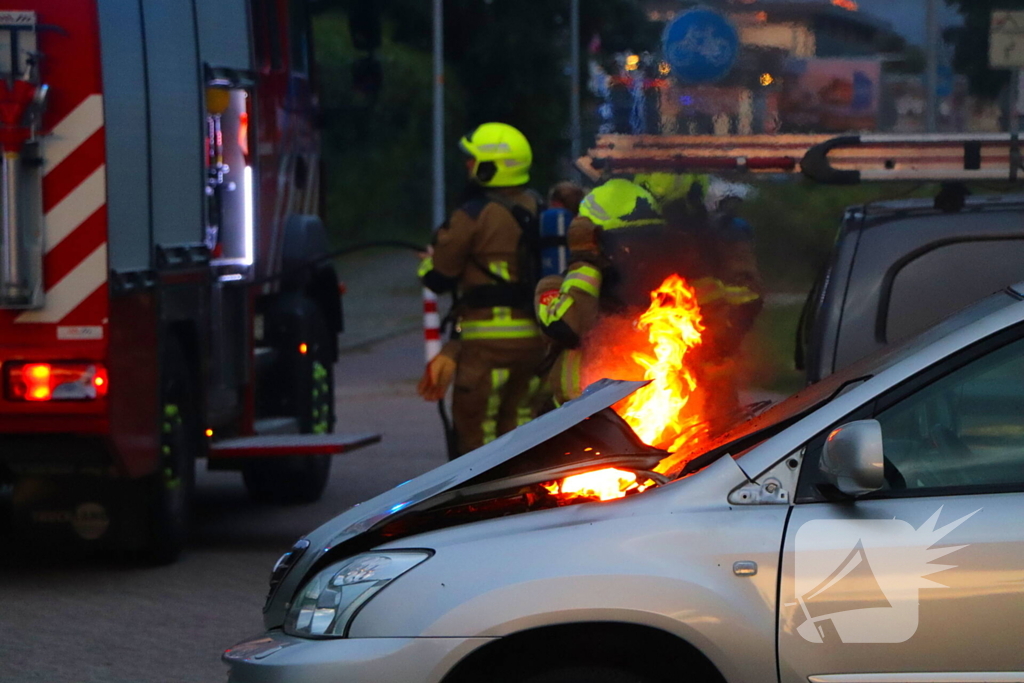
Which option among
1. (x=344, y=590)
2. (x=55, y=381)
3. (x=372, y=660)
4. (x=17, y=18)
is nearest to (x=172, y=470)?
(x=55, y=381)

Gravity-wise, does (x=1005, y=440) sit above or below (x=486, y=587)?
above

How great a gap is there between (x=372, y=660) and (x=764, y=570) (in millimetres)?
929

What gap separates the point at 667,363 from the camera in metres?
6.33

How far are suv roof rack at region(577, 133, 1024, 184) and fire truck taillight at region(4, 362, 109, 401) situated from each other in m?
2.34

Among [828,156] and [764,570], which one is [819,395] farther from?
[828,156]

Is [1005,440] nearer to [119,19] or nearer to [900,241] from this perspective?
[900,241]

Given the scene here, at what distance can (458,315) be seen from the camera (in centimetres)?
823

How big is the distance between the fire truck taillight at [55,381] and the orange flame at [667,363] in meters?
2.35

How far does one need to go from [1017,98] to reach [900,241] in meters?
2.04

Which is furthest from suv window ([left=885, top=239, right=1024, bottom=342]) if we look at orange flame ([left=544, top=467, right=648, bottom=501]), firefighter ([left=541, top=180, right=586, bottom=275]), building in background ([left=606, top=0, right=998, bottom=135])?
firefighter ([left=541, top=180, right=586, bottom=275])

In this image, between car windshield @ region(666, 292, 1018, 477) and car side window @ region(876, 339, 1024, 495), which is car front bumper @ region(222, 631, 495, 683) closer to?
car windshield @ region(666, 292, 1018, 477)

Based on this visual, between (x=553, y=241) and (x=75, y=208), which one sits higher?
(x=75, y=208)

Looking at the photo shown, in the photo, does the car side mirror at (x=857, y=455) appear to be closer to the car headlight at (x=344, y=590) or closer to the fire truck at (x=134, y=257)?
the car headlight at (x=344, y=590)

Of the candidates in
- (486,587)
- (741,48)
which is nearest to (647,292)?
(741,48)
